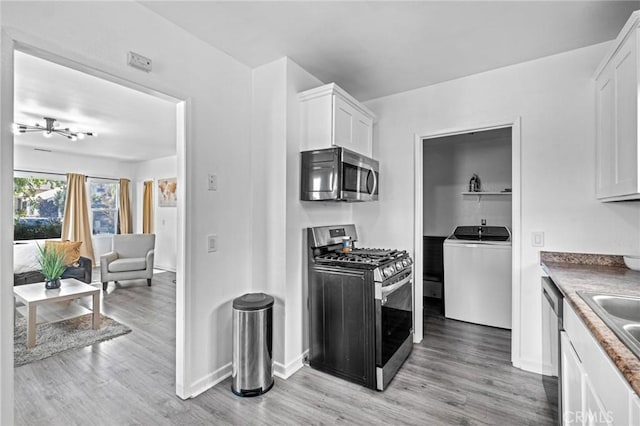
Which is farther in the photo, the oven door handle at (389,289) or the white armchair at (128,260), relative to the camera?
the white armchair at (128,260)

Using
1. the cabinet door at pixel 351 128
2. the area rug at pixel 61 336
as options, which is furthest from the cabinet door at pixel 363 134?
the area rug at pixel 61 336

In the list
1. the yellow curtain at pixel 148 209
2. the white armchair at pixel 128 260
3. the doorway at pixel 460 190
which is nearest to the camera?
the doorway at pixel 460 190

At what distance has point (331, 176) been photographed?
2486mm

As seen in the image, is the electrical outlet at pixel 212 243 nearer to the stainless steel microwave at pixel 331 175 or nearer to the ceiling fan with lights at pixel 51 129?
the stainless steel microwave at pixel 331 175

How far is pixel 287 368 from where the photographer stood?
2.48 meters

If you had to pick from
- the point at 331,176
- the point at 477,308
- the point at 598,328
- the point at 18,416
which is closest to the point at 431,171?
the point at 477,308

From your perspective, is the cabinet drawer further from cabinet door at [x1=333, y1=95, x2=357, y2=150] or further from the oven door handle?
cabinet door at [x1=333, y1=95, x2=357, y2=150]

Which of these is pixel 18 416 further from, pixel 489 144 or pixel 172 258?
pixel 489 144

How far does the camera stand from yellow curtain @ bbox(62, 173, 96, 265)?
6.47 meters

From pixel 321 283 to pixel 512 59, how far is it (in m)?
2.44

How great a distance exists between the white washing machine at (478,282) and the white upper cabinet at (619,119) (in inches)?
51.8

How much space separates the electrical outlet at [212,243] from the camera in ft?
7.72

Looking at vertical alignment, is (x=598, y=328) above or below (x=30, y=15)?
below

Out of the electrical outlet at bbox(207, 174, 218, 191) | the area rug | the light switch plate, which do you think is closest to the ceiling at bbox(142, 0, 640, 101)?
the electrical outlet at bbox(207, 174, 218, 191)
